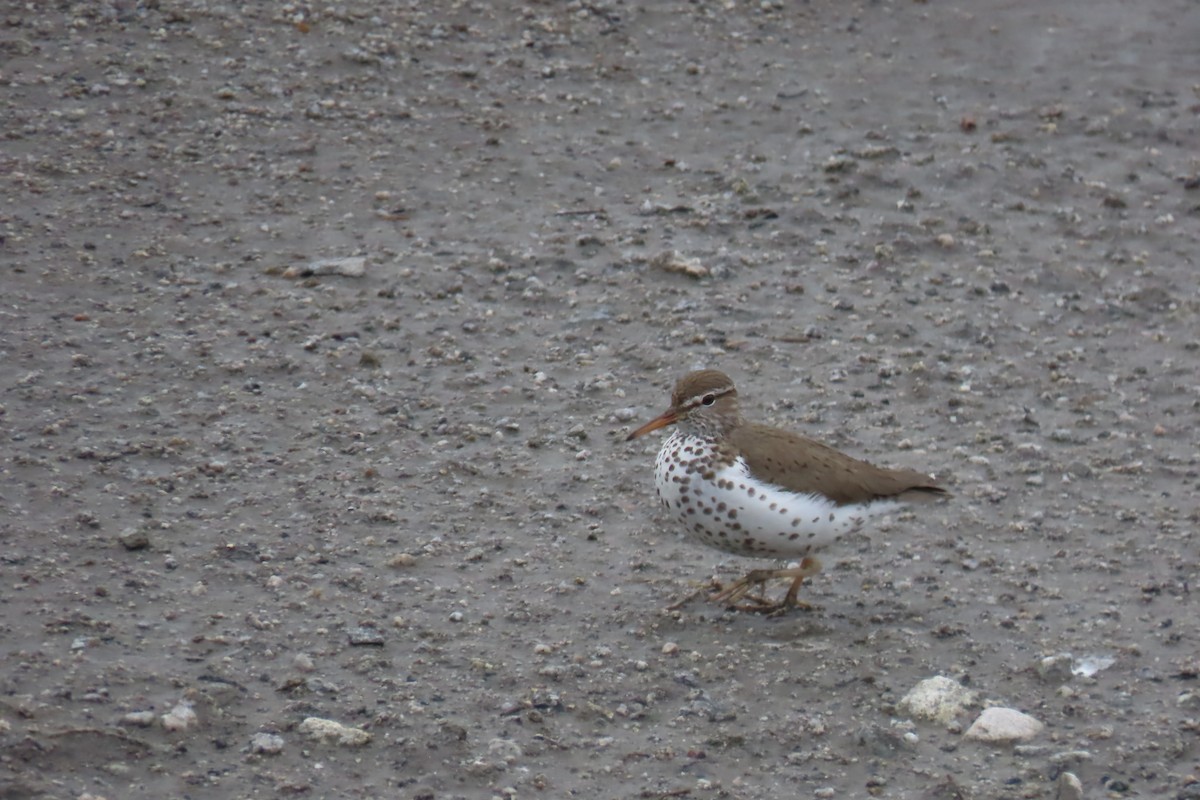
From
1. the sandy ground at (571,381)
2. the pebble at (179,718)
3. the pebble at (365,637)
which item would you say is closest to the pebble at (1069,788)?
the sandy ground at (571,381)

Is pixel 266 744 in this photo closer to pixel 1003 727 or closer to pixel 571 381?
pixel 1003 727

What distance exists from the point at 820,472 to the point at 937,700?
1216 mm

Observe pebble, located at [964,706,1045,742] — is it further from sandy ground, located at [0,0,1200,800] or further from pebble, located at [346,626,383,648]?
pebble, located at [346,626,383,648]

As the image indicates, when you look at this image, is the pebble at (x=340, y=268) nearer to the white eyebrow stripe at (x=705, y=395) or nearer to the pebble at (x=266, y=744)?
the white eyebrow stripe at (x=705, y=395)

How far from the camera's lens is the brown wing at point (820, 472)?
7.05m

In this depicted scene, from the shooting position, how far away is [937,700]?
6.32 m

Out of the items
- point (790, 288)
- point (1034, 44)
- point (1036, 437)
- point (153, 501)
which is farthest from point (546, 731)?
point (1034, 44)

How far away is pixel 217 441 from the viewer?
8.02 meters

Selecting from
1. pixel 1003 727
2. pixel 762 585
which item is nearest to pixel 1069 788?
pixel 1003 727

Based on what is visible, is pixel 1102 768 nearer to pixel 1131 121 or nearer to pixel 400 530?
pixel 400 530

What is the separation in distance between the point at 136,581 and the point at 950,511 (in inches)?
157

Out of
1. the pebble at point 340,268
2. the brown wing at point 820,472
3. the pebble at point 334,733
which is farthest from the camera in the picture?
the pebble at point 340,268

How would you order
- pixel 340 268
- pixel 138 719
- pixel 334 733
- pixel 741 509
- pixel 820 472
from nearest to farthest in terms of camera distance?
1. pixel 138 719
2. pixel 334 733
3. pixel 741 509
4. pixel 820 472
5. pixel 340 268

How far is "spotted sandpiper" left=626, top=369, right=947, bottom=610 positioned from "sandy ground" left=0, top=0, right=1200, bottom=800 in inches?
13.7
